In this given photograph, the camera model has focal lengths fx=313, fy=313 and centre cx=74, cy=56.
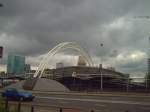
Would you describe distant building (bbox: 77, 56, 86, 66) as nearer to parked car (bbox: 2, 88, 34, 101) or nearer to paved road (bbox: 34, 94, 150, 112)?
parked car (bbox: 2, 88, 34, 101)

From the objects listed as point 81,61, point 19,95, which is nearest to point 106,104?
point 19,95

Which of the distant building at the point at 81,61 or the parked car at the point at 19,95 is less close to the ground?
the distant building at the point at 81,61

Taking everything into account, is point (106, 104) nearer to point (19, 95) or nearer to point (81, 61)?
point (19, 95)

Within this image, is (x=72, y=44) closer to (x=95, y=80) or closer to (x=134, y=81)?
(x=95, y=80)

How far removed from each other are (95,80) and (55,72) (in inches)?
1066

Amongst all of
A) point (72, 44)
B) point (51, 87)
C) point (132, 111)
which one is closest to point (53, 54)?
point (72, 44)

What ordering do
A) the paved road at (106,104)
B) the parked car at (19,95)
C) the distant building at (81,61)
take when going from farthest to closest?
the distant building at (81,61), the parked car at (19,95), the paved road at (106,104)

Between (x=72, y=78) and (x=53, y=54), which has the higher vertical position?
(x=53, y=54)

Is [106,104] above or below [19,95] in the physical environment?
below

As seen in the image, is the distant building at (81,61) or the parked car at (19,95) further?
the distant building at (81,61)

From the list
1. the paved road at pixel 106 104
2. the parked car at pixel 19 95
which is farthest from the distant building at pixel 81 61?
the paved road at pixel 106 104

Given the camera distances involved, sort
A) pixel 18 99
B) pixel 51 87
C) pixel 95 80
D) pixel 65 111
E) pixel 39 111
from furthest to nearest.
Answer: pixel 95 80, pixel 51 87, pixel 18 99, pixel 39 111, pixel 65 111

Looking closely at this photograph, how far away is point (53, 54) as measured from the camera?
14362 cm

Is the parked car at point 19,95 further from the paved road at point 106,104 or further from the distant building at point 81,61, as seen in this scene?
the distant building at point 81,61
